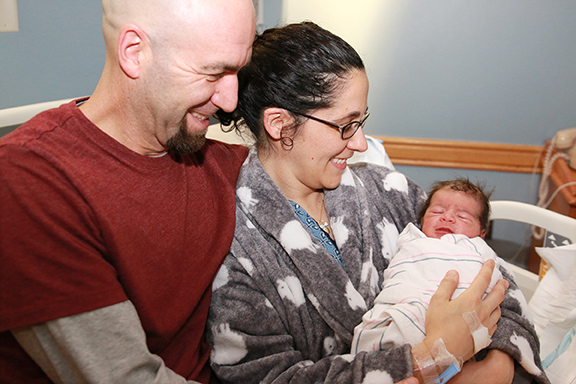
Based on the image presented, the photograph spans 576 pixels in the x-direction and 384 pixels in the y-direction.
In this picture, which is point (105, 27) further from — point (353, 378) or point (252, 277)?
point (353, 378)

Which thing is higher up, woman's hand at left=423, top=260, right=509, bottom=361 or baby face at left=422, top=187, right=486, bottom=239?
baby face at left=422, top=187, right=486, bottom=239

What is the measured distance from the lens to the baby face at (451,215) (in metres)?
1.58

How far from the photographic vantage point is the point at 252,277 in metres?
1.32

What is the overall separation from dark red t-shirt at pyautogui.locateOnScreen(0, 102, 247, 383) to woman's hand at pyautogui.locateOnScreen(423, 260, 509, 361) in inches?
25.2

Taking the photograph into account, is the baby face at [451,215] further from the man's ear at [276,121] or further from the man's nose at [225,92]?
the man's nose at [225,92]

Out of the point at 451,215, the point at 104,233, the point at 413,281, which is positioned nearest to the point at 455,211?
the point at 451,215

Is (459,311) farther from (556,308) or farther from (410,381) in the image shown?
(556,308)

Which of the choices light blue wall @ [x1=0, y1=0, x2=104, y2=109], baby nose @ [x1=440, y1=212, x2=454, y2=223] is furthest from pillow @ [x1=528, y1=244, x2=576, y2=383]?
light blue wall @ [x1=0, y1=0, x2=104, y2=109]

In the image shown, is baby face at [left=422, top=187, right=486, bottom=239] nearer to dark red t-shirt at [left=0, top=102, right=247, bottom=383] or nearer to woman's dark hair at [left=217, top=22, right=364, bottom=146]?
woman's dark hair at [left=217, top=22, right=364, bottom=146]

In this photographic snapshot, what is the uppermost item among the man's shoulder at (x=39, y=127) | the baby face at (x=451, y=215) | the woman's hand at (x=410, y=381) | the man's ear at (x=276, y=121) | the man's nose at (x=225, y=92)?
the man's nose at (x=225, y=92)

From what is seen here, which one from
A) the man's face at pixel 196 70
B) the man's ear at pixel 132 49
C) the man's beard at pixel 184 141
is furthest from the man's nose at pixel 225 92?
the man's ear at pixel 132 49

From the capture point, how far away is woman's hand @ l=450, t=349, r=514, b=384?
4.21ft

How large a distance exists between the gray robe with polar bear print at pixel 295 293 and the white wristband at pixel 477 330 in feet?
0.36

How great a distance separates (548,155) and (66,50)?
2.81m
